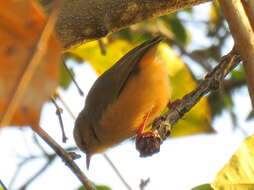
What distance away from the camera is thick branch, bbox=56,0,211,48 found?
2.82 metres

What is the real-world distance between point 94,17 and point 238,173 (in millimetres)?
1303

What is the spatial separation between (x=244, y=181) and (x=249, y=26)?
1.99ft

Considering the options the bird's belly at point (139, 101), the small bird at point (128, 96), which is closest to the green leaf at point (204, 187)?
the small bird at point (128, 96)

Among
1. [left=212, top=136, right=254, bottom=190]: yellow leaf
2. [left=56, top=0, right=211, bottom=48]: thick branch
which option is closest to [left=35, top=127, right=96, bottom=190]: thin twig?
[left=212, top=136, right=254, bottom=190]: yellow leaf

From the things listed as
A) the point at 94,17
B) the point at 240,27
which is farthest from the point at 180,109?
the point at 240,27

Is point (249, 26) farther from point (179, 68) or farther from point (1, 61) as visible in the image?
point (179, 68)

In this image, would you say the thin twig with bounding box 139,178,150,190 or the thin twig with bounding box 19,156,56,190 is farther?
the thin twig with bounding box 19,156,56,190

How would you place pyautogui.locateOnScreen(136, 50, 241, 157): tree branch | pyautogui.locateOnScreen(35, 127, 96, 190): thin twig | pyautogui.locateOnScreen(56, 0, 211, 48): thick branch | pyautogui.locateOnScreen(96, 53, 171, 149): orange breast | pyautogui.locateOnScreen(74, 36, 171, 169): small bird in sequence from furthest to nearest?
pyautogui.locateOnScreen(96, 53, 171, 149): orange breast < pyautogui.locateOnScreen(74, 36, 171, 169): small bird < pyautogui.locateOnScreen(56, 0, 211, 48): thick branch < pyautogui.locateOnScreen(136, 50, 241, 157): tree branch < pyautogui.locateOnScreen(35, 127, 96, 190): thin twig

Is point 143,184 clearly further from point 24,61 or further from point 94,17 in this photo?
point 24,61

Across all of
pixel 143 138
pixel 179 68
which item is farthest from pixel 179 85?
pixel 143 138

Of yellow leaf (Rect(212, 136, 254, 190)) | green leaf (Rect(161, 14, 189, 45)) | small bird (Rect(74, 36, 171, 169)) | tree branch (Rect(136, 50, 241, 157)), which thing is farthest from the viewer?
green leaf (Rect(161, 14, 189, 45))

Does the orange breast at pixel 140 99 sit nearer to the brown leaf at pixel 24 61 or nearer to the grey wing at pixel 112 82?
the grey wing at pixel 112 82

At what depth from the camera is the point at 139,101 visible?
15.1 ft

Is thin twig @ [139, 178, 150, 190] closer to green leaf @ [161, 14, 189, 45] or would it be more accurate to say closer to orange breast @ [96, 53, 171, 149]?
orange breast @ [96, 53, 171, 149]
